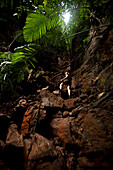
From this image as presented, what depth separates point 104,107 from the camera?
3.97 ft

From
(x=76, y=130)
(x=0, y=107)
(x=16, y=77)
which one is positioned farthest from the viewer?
(x=16, y=77)

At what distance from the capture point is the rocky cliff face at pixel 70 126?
0.90m

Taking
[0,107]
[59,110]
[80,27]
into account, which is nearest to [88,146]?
[59,110]

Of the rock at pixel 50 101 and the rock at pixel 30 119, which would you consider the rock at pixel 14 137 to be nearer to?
the rock at pixel 30 119

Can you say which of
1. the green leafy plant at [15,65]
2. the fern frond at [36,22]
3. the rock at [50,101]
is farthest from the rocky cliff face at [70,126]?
the fern frond at [36,22]

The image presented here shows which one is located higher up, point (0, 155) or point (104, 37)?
point (104, 37)

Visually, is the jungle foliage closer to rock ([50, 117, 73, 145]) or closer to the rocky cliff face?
the rocky cliff face

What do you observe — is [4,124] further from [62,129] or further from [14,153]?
[62,129]

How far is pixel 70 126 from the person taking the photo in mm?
1242

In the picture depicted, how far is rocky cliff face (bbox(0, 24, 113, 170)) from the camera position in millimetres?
897

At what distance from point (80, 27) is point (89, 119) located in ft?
10.2

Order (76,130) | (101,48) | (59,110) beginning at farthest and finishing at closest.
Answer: (101,48) < (59,110) < (76,130)

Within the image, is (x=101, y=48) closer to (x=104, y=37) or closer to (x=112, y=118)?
(x=104, y=37)

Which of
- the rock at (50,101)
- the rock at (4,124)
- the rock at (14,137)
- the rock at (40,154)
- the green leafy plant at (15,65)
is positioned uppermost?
the green leafy plant at (15,65)
